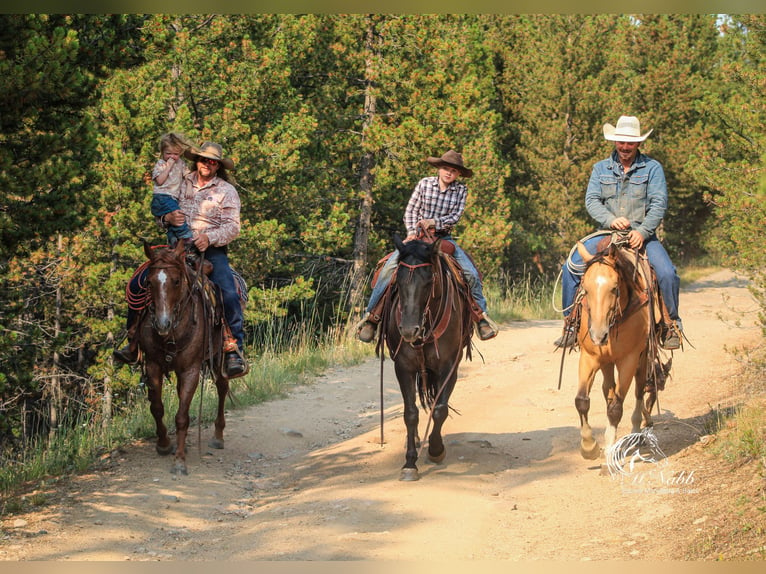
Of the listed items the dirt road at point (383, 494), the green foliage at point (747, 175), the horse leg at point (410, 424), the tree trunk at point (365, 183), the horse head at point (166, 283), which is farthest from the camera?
the tree trunk at point (365, 183)

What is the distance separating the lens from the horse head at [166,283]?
9.02 metres

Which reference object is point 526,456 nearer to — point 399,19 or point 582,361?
point 582,361

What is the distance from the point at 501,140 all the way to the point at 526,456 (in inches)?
1114

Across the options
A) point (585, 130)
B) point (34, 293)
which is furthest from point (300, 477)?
point (585, 130)

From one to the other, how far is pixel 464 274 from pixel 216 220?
2868 millimetres

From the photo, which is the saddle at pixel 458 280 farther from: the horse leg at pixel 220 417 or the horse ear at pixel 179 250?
the horse leg at pixel 220 417

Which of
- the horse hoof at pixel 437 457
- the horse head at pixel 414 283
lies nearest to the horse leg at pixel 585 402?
the horse hoof at pixel 437 457

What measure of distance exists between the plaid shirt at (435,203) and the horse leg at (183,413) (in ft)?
9.52

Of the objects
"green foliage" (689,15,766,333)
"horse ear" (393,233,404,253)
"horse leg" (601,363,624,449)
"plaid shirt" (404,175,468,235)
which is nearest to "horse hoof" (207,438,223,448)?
"plaid shirt" (404,175,468,235)

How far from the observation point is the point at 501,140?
37188 mm

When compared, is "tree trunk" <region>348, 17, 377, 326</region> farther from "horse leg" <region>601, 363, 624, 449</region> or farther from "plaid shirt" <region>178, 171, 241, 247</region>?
"horse leg" <region>601, 363, 624, 449</region>

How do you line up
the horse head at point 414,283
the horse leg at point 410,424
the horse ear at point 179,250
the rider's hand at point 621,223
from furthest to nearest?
the rider's hand at point 621,223, the horse ear at point 179,250, the horse leg at point 410,424, the horse head at point 414,283

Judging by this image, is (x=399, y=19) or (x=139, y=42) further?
(x=399, y=19)

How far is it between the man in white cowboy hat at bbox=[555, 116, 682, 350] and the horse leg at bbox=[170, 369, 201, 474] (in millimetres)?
4033
